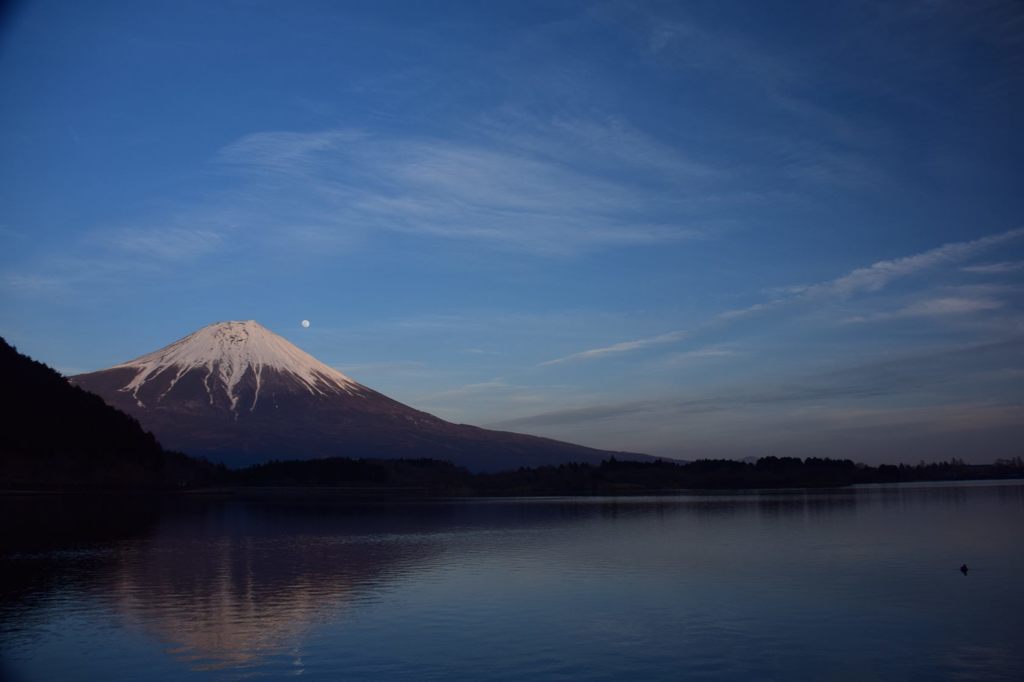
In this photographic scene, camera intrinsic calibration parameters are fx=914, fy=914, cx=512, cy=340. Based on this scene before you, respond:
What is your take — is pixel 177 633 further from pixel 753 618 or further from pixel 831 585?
pixel 831 585

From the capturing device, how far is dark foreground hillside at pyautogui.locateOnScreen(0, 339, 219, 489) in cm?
Answer: 9519

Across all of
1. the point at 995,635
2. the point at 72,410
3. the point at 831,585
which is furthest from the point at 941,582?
the point at 72,410

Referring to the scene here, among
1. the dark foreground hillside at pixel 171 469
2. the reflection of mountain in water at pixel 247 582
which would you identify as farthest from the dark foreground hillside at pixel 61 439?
the reflection of mountain in water at pixel 247 582

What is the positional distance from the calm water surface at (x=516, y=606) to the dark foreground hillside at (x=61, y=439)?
57.0 metres

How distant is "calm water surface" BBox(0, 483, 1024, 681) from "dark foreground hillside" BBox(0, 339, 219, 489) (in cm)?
5699

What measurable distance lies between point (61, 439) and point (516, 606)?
94032 mm

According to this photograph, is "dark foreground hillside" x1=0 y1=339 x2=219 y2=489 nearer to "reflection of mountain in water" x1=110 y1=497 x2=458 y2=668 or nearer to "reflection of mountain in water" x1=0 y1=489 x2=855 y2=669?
"reflection of mountain in water" x1=0 y1=489 x2=855 y2=669

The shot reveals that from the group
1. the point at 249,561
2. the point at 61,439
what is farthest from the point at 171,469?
the point at 249,561

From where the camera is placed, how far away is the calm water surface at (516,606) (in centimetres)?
1652

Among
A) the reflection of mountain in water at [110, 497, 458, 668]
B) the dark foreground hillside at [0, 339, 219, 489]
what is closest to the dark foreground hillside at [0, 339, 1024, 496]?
the dark foreground hillside at [0, 339, 219, 489]

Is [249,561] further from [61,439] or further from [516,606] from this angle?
[61,439]

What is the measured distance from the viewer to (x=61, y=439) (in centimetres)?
10206

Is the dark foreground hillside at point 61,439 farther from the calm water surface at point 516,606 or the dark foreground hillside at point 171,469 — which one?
the calm water surface at point 516,606

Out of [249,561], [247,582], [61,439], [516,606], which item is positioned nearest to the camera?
[516,606]
